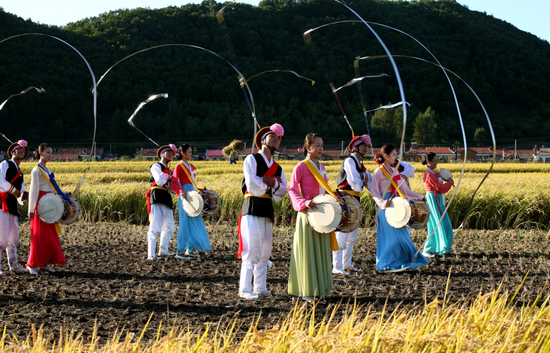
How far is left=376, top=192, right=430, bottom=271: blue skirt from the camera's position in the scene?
6930mm

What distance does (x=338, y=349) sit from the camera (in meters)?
2.72

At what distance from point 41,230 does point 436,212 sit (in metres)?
6.76

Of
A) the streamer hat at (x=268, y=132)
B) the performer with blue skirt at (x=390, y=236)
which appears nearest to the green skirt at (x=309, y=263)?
the streamer hat at (x=268, y=132)

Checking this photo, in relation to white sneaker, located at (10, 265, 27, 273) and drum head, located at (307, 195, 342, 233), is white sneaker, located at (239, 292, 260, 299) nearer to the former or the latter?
drum head, located at (307, 195, 342, 233)

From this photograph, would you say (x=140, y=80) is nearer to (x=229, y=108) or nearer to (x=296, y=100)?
(x=229, y=108)

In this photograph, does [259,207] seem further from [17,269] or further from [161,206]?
[17,269]

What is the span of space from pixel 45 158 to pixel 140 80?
257ft

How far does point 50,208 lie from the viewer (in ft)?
22.5

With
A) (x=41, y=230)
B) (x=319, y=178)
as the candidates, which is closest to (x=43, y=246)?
(x=41, y=230)

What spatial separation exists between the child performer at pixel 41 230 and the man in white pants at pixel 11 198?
1.02ft

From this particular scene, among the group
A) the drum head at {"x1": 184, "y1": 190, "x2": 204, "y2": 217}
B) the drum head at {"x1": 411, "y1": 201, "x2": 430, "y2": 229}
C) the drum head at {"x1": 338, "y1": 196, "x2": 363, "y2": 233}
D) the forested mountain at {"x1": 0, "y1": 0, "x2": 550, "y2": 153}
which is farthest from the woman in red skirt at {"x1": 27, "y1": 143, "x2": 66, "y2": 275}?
the forested mountain at {"x1": 0, "y1": 0, "x2": 550, "y2": 153}

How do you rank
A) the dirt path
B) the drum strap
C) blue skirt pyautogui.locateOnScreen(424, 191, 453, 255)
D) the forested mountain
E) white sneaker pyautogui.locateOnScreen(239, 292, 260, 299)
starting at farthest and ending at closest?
the forested mountain, blue skirt pyautogui.locateOnScreen(424, 191, 453, 255), white sneaker pyautogui.locateOnScreen(239, 292, 260, 299), the drum strap, the dirt path

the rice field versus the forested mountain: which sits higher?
the forested mountain

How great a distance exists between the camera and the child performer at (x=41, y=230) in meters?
6.80
